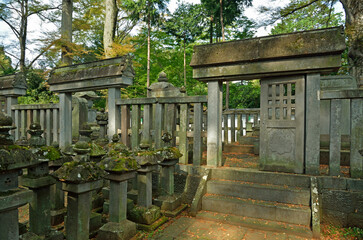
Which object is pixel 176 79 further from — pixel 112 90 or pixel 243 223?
pixel 243 223

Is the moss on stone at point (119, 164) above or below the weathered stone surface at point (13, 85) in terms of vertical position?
below

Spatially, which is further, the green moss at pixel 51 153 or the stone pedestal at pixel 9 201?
the green moss at pixel 51 153

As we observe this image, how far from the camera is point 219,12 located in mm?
20156

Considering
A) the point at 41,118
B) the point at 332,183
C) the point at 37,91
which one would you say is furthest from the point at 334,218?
the point at 37,91

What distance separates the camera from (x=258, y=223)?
11.9 feet

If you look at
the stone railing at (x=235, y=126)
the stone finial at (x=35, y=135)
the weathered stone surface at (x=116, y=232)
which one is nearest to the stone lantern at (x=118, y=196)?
the weathered stone surface at (x=116, y=232)

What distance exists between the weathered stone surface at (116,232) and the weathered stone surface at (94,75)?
10.8 feet

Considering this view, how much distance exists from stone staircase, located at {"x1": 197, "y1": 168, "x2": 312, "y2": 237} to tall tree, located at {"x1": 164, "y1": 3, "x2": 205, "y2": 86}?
16622mm

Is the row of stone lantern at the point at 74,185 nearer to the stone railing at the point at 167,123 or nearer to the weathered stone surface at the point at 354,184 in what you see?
the stone railing at the point at 167,123

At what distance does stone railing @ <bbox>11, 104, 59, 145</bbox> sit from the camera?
6.74 m

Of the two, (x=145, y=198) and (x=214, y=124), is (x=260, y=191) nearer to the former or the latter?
(x=214, y=124)

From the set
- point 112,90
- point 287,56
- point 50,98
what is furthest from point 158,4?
point 287,56

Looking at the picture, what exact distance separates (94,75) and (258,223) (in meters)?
4.98

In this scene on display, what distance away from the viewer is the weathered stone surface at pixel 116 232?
317cm
